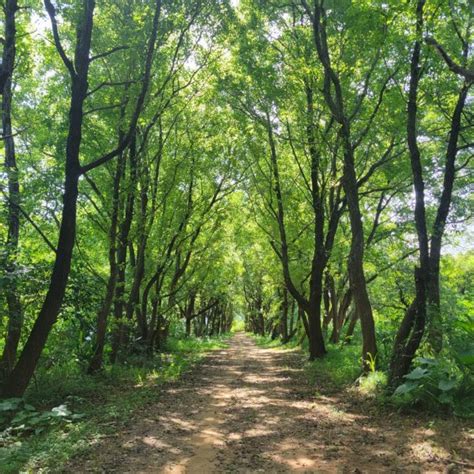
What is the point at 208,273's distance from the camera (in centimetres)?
2719

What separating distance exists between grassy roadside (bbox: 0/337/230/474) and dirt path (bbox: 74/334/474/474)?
14.9 inches

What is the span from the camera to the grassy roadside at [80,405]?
18.1 feet

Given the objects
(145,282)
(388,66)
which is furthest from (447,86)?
(145,282)

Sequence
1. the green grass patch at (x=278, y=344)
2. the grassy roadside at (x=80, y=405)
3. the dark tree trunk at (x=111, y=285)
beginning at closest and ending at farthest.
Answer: the grassy roadside at (x=80, y=405) → the dark tree trunk at (x=111, y=285) → the green grass patch at (x=278, y=344)

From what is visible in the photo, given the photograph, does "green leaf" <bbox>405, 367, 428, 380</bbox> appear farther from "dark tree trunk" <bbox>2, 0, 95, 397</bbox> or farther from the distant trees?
"dark tree trunk" <bbox>2, 0, 95, 397</bbox>

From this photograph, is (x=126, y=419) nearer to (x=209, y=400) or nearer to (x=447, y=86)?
(x=209, y=400)

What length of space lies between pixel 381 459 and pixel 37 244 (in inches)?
552

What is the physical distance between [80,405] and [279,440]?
4.45 m

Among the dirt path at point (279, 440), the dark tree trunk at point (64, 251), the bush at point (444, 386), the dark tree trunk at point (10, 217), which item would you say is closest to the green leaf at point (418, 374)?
the bush at point (444, 386)

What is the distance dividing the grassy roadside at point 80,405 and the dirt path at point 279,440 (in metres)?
0.38

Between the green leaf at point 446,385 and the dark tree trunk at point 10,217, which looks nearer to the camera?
the green leaf at point 446,385

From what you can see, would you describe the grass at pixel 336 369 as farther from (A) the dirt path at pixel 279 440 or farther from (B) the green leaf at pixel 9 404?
(B) the green leaf at pixel 9 404

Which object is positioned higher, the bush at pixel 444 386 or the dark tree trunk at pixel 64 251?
the dark tree trunk at pixel 64 251

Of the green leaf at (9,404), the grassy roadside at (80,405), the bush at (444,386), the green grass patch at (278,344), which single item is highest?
the bush at (444,386)
